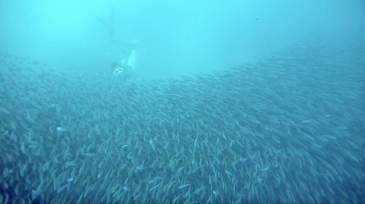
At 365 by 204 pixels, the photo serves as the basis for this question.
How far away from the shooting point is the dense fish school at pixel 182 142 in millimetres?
4832

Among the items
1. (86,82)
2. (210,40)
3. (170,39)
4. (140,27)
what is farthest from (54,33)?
(86,82)

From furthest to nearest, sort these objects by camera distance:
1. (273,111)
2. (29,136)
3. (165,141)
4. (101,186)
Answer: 1. (273,111)
2. (165,141)
3. (29,136)
4. (101,186)

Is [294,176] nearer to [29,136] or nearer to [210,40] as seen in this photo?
[29,136]

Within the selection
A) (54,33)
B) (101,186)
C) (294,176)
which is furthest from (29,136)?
(54,33)

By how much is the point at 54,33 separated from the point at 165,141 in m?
38.9

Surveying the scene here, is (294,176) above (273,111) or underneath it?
underneath

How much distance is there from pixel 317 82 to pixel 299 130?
3740 millimetres

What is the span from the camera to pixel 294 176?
214 inches

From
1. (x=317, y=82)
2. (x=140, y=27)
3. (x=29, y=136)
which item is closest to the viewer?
(x=29, y=136)

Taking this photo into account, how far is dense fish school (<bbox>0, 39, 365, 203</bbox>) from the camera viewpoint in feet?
15.9

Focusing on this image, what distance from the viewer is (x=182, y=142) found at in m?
5.93

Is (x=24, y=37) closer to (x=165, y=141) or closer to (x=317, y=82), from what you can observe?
(x=165, y=141)

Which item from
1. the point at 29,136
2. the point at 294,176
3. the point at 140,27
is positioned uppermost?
the point at 140,27

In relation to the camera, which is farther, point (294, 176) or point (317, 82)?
point (317, 82)
